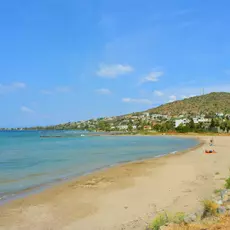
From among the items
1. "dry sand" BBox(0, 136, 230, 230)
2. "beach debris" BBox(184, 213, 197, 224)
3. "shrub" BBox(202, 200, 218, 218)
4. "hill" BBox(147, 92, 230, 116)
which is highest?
"hill" BBox(147, 92, 230, 116)

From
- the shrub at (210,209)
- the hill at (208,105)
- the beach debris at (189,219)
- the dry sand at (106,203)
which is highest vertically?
the hill at (208,105)

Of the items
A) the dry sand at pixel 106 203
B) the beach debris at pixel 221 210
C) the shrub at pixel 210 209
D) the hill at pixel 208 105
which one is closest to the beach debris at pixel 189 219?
the shrub at pixel 210 209

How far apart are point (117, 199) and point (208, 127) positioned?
100.0m

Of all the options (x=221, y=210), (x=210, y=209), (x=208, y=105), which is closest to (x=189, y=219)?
(x=210, y=209)

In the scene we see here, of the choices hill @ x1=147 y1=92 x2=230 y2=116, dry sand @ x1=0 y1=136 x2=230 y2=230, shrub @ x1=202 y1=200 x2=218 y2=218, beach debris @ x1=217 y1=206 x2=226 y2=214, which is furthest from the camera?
hill @ x1=147 y1=92 x2=230 y2=116

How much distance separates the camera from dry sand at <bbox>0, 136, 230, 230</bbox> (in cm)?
942

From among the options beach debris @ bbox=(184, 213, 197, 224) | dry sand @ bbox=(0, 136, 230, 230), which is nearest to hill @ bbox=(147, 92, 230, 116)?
dry sand @ bbox=(0, 136, 230, 230)

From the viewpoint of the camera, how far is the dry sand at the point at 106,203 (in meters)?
9.42

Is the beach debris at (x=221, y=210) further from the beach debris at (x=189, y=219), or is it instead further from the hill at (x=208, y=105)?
the hill at (x=208, y=105)

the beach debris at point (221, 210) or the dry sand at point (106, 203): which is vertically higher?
the beach debris at point (221, 210)

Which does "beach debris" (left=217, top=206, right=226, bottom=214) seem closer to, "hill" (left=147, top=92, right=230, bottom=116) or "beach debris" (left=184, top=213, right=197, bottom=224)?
"beach debris" (left=184, top=213, right=197, bottom=224)

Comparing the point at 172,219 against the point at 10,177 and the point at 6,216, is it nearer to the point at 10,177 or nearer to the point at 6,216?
the point at 6,216

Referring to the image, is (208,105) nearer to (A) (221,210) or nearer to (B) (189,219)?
(A) (221,210)

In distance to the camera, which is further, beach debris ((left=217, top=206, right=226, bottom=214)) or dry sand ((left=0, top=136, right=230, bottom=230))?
dry sand ((left=0, top=136, right=230, bottom=230))
